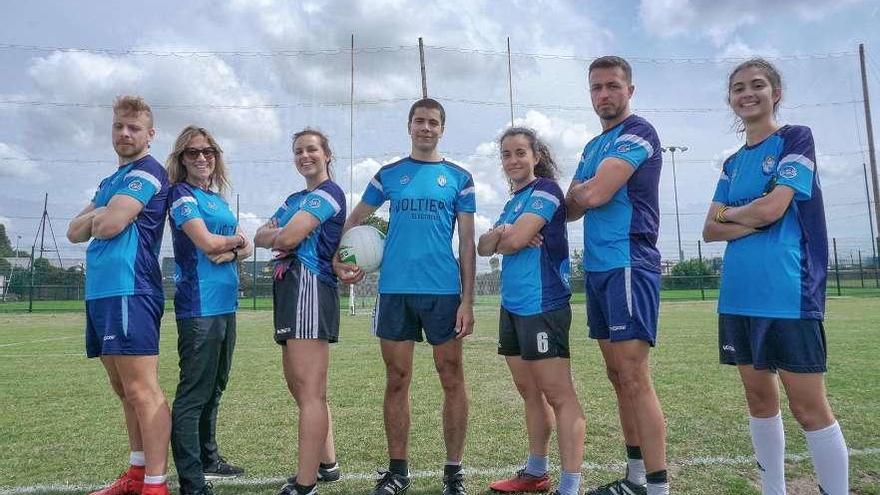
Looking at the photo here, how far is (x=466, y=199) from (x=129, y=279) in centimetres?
209

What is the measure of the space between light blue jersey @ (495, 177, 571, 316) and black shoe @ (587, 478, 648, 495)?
110cm

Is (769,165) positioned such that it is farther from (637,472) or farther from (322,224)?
(322,224)

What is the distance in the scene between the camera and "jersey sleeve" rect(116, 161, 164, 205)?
10.8ft

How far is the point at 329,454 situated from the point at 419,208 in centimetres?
176

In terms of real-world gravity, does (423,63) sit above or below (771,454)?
above

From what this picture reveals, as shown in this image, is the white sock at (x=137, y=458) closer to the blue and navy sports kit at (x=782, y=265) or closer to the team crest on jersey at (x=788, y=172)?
the blue and navy sports kit at (x=782, y=265)

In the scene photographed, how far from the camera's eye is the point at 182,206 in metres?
3.47

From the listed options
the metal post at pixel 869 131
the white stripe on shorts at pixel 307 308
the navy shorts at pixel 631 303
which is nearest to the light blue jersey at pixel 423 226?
the white stripe on shorts at pixel 307 308

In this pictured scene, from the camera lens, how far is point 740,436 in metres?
4.45

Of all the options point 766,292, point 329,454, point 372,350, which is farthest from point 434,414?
point 372,350

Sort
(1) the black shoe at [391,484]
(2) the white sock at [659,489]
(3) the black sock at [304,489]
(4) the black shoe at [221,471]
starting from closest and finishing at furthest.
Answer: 1. (2) the white sock at [659,489]
2. (3) the black sock at [304,489]
3. (1) the black shoe at [391,484]
4. (4) the black shoe at [221,471]

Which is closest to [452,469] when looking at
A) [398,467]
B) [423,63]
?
[398,467]

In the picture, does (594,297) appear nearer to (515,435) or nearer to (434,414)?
(515,435)

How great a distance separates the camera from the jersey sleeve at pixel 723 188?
10.5ft
